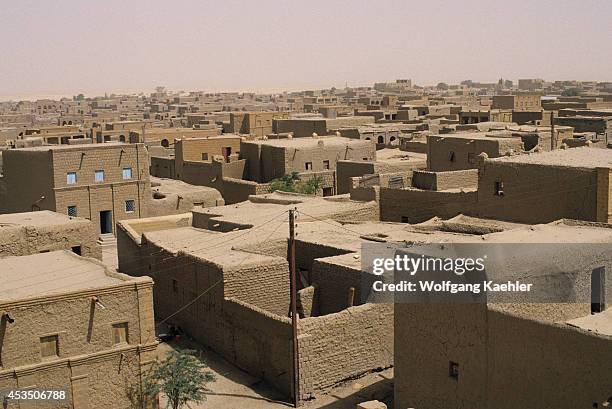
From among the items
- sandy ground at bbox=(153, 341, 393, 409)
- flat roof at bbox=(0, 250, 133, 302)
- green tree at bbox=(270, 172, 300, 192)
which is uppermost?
flat roof at bbox=(0, 250, 133, 302)

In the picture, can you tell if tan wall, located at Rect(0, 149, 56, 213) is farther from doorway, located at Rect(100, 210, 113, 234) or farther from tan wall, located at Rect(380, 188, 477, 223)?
tan wall, located at Rect(380, 188, 477, 223)

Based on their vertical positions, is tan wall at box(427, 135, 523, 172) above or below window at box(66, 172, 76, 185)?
above

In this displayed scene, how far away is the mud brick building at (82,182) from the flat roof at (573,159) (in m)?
17.4

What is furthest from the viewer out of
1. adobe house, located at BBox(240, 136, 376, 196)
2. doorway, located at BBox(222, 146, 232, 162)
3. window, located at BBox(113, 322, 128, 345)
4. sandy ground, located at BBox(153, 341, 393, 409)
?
doorway, located at BBox(222, 146, 232, 162)

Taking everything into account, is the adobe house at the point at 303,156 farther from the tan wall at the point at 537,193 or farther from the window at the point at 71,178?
the tan wall at the point at 537,193

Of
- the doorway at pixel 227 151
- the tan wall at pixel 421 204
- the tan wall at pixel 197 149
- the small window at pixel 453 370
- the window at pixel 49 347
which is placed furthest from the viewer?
the doorway at pixel 227 151

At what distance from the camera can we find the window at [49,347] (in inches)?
639

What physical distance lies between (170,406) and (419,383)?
18.7 ft

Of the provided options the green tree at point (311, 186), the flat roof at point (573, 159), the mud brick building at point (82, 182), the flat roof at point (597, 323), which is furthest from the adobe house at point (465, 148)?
the flat roof at point (597, 323)

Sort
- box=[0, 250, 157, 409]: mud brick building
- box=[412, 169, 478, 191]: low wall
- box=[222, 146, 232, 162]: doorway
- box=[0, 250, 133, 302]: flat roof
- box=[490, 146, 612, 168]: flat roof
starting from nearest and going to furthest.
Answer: box=[0, 250, 157, 409]: mud brick building → box=[0, 250, 133, 302]: flat roof → box=[490, 146, 612, 168]: flat roof → box=[412, 169, 478, 191]: low wall → box=[222, 146, 232, 162]: doorway

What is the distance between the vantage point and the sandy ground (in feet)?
57.2

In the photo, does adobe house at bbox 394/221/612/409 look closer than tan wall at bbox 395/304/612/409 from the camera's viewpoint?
No

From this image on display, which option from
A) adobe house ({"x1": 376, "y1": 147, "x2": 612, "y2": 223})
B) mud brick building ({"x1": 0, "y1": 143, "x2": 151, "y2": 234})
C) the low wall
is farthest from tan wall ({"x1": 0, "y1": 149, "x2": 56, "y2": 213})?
the low wall

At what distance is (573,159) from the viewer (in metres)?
23.6
